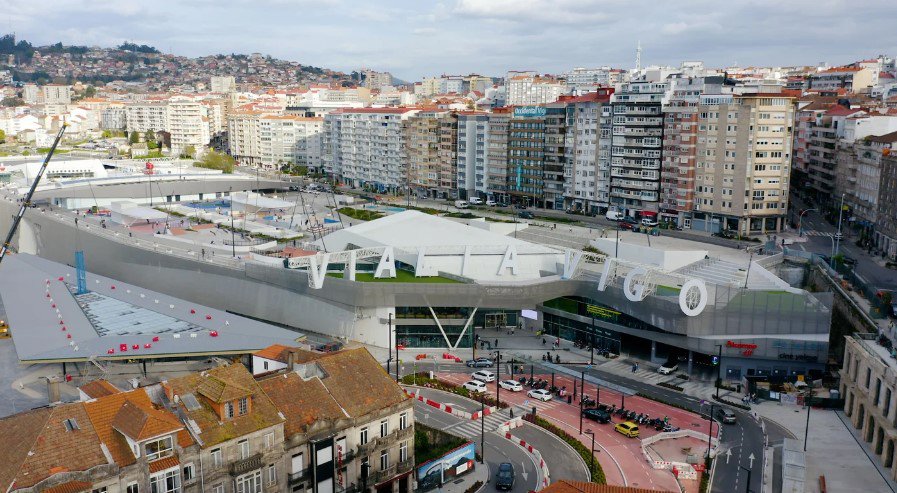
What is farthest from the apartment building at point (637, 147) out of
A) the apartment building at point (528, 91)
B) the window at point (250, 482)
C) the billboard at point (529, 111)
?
the window at point (250, 482)

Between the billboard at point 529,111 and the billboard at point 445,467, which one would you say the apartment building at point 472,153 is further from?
the billboard at point 445,467

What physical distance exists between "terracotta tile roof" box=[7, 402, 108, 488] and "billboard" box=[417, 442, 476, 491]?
11711 mm

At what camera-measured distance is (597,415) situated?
117 feet

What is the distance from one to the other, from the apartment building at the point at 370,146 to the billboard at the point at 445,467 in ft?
306

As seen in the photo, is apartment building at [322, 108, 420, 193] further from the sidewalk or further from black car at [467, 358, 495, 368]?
the sidewalk

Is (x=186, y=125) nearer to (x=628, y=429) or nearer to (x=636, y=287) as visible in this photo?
(x=636, y=287)

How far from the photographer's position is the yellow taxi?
34.0m

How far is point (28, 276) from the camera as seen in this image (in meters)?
53.7

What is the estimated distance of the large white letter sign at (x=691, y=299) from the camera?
1679 inches

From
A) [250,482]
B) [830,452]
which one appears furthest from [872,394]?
[250,482]

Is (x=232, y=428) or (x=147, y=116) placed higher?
(x=147, y=116)

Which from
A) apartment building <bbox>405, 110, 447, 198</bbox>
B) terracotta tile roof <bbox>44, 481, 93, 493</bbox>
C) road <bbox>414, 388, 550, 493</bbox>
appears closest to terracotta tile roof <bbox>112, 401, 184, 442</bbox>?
terracotta tile roof <bbox>44, 481, 93, 493</bbox>

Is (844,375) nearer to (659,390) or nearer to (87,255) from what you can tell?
(659,390)

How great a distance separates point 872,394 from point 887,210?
1387 inches
